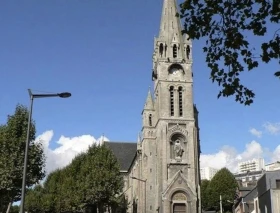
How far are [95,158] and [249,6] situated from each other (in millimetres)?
44390

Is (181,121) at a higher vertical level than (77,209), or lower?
higher

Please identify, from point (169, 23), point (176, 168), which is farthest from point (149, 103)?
point (176, 168)

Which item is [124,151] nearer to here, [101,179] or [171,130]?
[171,130]

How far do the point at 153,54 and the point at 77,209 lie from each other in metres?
28.4

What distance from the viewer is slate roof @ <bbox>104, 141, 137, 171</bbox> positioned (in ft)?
271

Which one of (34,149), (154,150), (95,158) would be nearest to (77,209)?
(95,158)

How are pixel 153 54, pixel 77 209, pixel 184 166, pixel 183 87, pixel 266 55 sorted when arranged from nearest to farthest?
1. pixel 266 55
2. pixel 77 209
3. pixel 184 166
4. pixel 183 87
5. pixel 153 54

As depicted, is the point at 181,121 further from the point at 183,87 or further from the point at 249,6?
the point at 249,6

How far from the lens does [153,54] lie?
218ft

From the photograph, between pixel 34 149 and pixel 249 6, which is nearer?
pixel 249 6

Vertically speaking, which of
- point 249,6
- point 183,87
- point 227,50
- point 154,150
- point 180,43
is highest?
point 180,43

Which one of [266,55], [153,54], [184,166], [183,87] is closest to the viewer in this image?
[266,55]

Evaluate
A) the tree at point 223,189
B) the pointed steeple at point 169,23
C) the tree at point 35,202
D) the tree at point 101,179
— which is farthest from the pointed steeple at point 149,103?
the tree at point 223,189

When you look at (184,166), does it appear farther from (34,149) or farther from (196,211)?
(34,149)
